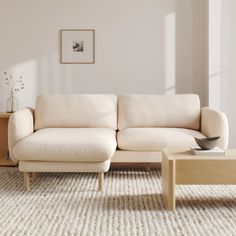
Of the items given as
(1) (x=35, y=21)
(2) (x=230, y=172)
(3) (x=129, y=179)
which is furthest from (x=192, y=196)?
(1) (x=35, y=21)

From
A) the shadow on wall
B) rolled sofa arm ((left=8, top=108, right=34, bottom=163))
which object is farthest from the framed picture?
rolled sofa arm ((left=8, top=108, right=34, bottom=163))

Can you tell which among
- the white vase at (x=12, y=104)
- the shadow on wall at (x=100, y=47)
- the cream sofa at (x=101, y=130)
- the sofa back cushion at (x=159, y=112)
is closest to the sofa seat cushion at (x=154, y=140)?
the cream sofa at (x=101, y=130)

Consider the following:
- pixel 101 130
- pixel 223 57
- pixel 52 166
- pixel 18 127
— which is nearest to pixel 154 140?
pixel 101 130

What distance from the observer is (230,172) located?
256 centimetres

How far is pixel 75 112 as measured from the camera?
3.92 metres

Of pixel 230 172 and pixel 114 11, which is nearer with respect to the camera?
pixel 230 172

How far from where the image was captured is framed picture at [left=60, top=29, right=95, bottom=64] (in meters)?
4.62

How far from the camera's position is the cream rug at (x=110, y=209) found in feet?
7.36

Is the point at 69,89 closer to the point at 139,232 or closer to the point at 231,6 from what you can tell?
the point at 231,6

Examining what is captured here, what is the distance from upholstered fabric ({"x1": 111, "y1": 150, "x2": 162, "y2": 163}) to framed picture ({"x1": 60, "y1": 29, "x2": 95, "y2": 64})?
4.95 ft

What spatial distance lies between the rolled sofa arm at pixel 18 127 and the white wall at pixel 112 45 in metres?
1.08

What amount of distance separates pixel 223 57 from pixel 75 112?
166 cm

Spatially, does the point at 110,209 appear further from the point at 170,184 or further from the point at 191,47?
the point at 191,47

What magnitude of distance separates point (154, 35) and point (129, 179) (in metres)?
1.79
